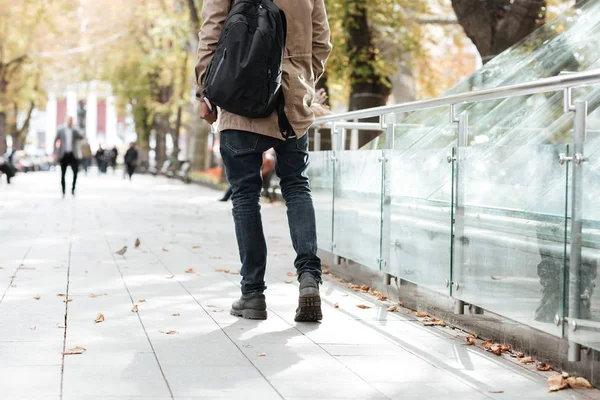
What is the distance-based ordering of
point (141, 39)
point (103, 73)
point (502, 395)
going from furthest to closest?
point (103, 73) < point (141, 39) < point (502, 395)

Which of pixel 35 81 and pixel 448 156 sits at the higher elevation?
pixel 35 81

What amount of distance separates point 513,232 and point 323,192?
153 inches

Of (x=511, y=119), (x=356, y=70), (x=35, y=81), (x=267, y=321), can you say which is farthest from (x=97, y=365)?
(x=35, y=81)

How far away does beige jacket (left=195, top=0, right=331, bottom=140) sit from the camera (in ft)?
18.7

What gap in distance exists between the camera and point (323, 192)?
8969 mm

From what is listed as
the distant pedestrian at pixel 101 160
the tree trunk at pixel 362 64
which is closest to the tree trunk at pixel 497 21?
the tree trunk at pixel 362 64

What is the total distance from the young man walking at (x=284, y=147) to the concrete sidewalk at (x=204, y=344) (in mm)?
251

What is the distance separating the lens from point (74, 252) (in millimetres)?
10102

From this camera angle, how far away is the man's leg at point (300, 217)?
5.92 metres

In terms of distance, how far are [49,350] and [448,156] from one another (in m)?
2.54

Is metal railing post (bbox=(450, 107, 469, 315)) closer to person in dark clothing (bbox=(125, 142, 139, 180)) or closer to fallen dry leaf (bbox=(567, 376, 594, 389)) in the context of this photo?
fallen dry leaf (bbox=(567, 376, 594, 389))

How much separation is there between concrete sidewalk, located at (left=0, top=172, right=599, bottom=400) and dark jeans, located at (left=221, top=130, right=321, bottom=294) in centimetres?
33

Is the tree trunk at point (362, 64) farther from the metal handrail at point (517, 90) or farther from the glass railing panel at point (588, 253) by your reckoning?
the glass railing panel at point (588, 253)

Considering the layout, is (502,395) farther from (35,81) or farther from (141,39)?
(35,81)
